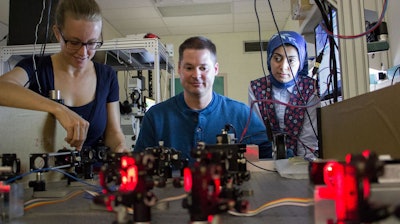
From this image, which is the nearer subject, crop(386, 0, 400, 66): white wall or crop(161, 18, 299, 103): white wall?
crop(386, 0, 400, 66): white wall

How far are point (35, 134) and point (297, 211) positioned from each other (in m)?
0.78

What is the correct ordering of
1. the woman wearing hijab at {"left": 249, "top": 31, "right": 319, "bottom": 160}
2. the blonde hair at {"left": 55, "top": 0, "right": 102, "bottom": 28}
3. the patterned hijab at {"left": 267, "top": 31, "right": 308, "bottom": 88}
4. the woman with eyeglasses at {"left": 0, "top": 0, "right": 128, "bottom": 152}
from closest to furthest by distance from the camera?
the woman with eyeglasses at {"left": 0, "top": 0, "right": 128, "bottom": 152} < the blonde hair at {"left": 55, "top": 0, "right": 102, "bottom": 28} < the woman wearing hijab at {"left": 249, "top": 31, "right": 319, "bottom": 160} < the patterned hijab at {"left": 267, "top": 31, "right": 308, "bottom": 88}

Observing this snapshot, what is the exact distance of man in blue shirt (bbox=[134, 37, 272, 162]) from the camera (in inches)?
61.5

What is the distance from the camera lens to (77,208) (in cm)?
58

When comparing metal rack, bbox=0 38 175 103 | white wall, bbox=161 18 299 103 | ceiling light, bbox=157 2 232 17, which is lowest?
metal rack, bbox=0 38 175 103

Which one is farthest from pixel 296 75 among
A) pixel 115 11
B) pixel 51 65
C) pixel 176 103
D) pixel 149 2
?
pixel 115 11

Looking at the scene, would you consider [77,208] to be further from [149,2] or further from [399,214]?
[149,2]

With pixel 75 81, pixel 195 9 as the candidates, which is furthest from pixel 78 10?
pixel 195 9

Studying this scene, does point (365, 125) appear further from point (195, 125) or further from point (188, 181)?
point (195, 125)

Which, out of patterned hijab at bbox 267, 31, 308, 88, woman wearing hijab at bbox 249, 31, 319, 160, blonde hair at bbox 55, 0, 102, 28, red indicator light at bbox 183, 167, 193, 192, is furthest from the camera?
patterned hijab at bbox 267, 31, 308, 88

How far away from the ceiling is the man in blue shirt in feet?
8.90

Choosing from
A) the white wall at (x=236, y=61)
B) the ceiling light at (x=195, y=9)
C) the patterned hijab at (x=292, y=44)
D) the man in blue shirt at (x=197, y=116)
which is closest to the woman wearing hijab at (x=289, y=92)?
the patterned hijab at (x=292, y=44)

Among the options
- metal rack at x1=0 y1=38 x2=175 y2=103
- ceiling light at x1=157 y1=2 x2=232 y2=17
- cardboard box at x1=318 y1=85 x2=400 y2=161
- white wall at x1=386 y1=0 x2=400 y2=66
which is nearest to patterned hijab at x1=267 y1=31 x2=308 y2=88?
white wall at x1=386 y1=0 x2=400 y2=66

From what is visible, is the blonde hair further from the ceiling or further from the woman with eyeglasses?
the ceiling
